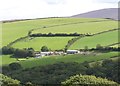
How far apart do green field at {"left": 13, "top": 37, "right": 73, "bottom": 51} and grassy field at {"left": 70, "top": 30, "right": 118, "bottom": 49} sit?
9.88ft

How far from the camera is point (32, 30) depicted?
101500 mm

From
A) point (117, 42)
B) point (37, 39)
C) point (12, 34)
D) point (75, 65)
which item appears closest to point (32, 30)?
point (12, 34)

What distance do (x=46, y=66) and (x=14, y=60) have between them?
35.3 ft

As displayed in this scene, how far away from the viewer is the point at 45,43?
85125 mm

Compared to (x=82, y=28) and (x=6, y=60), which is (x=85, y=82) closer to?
(x=6, y=60)

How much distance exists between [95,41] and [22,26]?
3425 centimetres

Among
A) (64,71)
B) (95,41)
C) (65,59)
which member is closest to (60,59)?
(65,59)

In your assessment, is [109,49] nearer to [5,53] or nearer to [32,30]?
[5,53]

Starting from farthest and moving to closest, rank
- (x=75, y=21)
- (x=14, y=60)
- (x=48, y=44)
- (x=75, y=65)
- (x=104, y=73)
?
(x=75, y=21) < (x=48, y=44) < (x=14, y=60) < (x=75, y=65) < (x=104, y=73)

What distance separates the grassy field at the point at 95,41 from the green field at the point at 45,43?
9.88ft

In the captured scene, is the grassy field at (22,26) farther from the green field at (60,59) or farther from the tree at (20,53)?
the green field at (60,59)

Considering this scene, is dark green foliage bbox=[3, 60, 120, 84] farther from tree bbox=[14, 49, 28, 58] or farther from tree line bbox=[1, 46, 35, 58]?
tree line bbox=[1, 46, 35, 58]

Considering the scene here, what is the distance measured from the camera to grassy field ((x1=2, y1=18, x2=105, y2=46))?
95.0m

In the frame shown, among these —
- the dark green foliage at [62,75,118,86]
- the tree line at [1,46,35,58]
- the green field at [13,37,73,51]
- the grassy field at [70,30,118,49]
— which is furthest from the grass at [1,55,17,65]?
the dark green foliage at [62,75,118,86]
